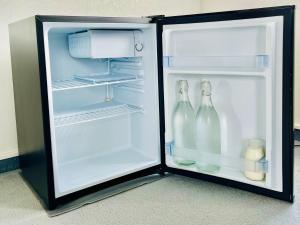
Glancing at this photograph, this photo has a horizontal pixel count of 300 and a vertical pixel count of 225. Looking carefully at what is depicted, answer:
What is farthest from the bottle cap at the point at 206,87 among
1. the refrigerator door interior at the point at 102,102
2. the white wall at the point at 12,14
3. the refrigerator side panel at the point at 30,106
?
the white wall at the point at 12,14

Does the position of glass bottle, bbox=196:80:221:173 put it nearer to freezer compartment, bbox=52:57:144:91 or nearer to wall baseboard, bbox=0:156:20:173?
freezer compartment, bbox=52:57:144:91

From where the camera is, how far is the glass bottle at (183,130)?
1.70m

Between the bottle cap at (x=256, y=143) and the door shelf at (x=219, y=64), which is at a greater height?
the door shelf at (x=219, y=64)

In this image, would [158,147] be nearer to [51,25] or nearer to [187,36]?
[187,36]

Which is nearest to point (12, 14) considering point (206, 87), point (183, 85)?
point (183, 85)

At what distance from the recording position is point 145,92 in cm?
181

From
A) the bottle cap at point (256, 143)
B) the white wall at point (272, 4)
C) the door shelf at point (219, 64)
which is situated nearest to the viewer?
the door shelf at point (219, 64)

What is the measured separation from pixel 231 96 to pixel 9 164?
1190mm

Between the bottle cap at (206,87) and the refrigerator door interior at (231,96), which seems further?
the bottle cap at (206,87)

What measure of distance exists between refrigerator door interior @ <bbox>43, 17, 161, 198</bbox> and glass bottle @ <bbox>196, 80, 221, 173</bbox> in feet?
0.69

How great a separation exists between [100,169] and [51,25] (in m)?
0.73

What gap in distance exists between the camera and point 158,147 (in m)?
1.77

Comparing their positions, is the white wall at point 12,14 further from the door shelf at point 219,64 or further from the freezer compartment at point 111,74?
the door shelf at point 219,64

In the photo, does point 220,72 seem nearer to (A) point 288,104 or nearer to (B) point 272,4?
(A) point 288,104
